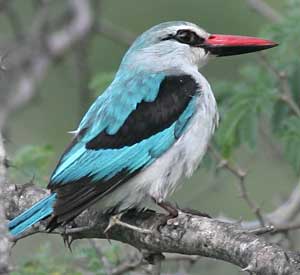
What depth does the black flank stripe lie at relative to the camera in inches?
174

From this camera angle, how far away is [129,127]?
442cm

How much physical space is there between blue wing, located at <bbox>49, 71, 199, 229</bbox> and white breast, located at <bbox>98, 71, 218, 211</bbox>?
0.10ft

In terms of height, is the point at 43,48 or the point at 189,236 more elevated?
the point at 43,48

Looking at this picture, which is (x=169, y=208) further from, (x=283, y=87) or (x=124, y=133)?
(x=283, y=87)

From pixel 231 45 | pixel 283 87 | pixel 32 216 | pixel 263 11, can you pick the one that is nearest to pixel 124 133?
pixel 32 216

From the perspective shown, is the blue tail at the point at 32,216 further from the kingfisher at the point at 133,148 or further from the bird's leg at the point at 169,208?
the bird's leg at the point at 169,208

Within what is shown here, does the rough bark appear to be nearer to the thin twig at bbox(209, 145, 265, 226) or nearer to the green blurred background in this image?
the thin twig at bbox(209, 145, 265, 226)

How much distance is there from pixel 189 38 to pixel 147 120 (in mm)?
686

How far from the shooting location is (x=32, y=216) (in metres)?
4.10

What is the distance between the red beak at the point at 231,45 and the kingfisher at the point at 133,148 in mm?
289

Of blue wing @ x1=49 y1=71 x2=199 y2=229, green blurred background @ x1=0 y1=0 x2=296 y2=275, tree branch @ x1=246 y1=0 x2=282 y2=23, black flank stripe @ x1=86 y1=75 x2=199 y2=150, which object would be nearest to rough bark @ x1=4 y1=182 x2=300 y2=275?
blue wing @ x1=49 y1=71 x2=199 y2=229

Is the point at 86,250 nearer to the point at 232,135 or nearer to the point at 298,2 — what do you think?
the point at 232,135

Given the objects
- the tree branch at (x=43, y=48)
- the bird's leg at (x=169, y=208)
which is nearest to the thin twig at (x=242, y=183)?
the bird's leg at (x=169, y=208)

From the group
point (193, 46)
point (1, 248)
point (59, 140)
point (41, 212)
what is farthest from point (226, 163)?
point (59, 140)
